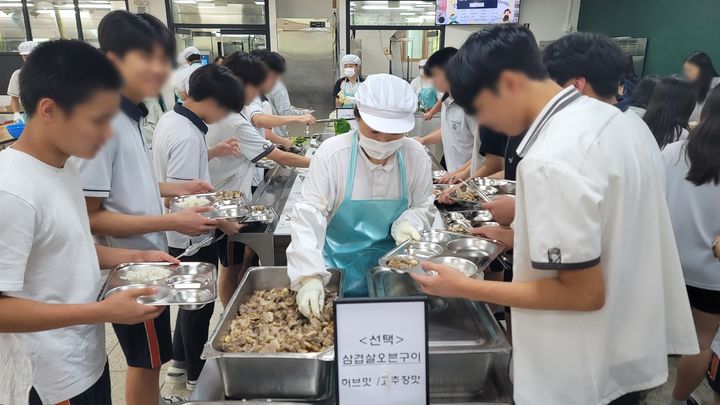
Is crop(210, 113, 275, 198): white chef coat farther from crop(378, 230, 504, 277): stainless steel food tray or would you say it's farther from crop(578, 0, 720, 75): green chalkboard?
crop(578, 0, 720, 75): green chalkboard

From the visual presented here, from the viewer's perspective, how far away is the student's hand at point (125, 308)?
101 centimetres

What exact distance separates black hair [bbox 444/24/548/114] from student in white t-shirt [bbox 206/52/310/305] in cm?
170

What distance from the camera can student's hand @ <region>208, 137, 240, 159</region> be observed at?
7.93 feet

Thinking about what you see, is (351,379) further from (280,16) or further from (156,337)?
(280,16)

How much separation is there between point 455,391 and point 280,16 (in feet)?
25.2

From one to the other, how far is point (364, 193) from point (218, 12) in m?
7.09

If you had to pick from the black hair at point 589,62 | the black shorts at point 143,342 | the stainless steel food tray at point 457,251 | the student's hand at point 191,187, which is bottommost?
the black shorts at point 143,342

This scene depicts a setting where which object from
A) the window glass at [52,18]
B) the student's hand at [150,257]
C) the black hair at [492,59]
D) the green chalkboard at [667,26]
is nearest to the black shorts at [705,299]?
the black hair at [492,59]

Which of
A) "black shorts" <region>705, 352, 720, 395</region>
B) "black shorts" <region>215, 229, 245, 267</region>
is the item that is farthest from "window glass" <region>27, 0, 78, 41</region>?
"black shorts" <region>705, 352, 720, 395</region>

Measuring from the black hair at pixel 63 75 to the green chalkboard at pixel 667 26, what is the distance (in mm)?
5508

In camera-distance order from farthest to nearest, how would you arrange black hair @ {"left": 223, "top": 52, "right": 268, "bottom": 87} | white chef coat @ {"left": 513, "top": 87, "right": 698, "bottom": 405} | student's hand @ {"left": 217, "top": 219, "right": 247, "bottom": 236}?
1. black hair @ {"left": 223, "top": 52, "right": 268, "bottom": 87}
2. student's hand @ {"left": 217, "top": 219, "right": 247, "bottom": 236}
3. white chef coat @ {"left": 513, "top": 87, "right": 698, "bottom": 405}

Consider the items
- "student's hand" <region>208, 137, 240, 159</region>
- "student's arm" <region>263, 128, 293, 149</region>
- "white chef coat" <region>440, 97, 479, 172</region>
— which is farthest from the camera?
"student's arm" <region>263, 128, 293, 149</region>

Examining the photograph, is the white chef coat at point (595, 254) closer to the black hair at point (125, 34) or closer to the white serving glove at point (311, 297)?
the white serving glove at point (311, 297)

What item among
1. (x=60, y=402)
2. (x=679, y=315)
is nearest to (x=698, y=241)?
(x=679, y=315)
